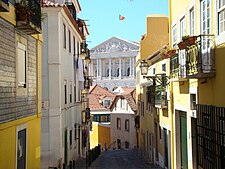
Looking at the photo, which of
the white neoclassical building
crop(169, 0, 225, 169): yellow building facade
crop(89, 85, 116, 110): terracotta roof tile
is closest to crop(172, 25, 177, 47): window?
crop(169, 0, 225, 169): yellow building facade

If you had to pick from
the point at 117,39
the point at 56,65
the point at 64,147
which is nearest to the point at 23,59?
the point at 56,65

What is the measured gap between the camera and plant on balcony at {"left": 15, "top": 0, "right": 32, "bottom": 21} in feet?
34.1

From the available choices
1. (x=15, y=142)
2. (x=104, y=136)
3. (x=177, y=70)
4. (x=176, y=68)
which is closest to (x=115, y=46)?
(x=104, y=136)

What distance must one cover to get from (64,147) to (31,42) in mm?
8915

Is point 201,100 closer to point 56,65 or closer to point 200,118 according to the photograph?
point 200,118

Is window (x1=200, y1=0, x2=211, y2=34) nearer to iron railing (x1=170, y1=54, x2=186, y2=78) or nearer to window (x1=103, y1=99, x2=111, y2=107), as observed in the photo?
iron railing (x1=170, y1=54, x2=186, y2=78)

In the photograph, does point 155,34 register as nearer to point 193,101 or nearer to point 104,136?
point 193,101

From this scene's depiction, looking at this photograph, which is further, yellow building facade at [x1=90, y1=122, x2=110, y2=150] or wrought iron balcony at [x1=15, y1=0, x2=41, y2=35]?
yellow building facade at [x1=90, y1=122, x2=110, y2=150]

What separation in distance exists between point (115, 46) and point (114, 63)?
4.16m

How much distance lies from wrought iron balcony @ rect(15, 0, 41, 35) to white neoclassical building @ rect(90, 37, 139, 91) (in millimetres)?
69860

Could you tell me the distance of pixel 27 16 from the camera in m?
10.6

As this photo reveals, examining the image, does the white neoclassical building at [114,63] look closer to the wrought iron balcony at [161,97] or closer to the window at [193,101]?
the wrought iron balcony at [161,97]

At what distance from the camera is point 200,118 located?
10773 mm

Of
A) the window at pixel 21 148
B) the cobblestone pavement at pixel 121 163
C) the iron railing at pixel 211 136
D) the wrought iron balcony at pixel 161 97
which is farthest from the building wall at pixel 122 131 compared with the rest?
the iron railing at pixel 211 136
